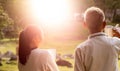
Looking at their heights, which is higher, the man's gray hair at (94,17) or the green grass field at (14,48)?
the man's gray hair at (94,17)

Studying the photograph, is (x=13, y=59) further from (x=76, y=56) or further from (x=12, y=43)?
(x=76, y=56)

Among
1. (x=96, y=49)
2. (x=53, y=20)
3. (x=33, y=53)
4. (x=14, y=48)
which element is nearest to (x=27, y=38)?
(x=33, y=53)

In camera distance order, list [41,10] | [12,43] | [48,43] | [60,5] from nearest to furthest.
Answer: [12,43] < [48,43] < [41,10] < [60,5]

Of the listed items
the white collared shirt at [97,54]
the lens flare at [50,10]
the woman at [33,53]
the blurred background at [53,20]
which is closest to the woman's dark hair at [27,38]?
the woman at [33,53]

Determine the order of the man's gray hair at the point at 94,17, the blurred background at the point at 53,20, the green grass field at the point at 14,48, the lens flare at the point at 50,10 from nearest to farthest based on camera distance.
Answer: the man's gray hair at the point at 94,17 → the green grass field at the point at 14,48 → the blurred background at the point at 53,20 → the lens flare at the point at 50,10

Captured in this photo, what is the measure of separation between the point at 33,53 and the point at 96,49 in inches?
12.1

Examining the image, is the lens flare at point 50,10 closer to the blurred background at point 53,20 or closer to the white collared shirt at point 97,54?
the blurred background at point 53,20

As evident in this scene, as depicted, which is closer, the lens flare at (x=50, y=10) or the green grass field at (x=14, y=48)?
the green grass field at (x=14, y=48)

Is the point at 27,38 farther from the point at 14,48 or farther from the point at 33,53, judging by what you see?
the point at 14,48

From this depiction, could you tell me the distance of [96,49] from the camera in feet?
6.08

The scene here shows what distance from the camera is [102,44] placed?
6.09 feet

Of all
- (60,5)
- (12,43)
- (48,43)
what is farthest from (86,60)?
(60,5)

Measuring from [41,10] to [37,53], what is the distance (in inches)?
492

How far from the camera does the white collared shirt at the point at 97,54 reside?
6.02ft
